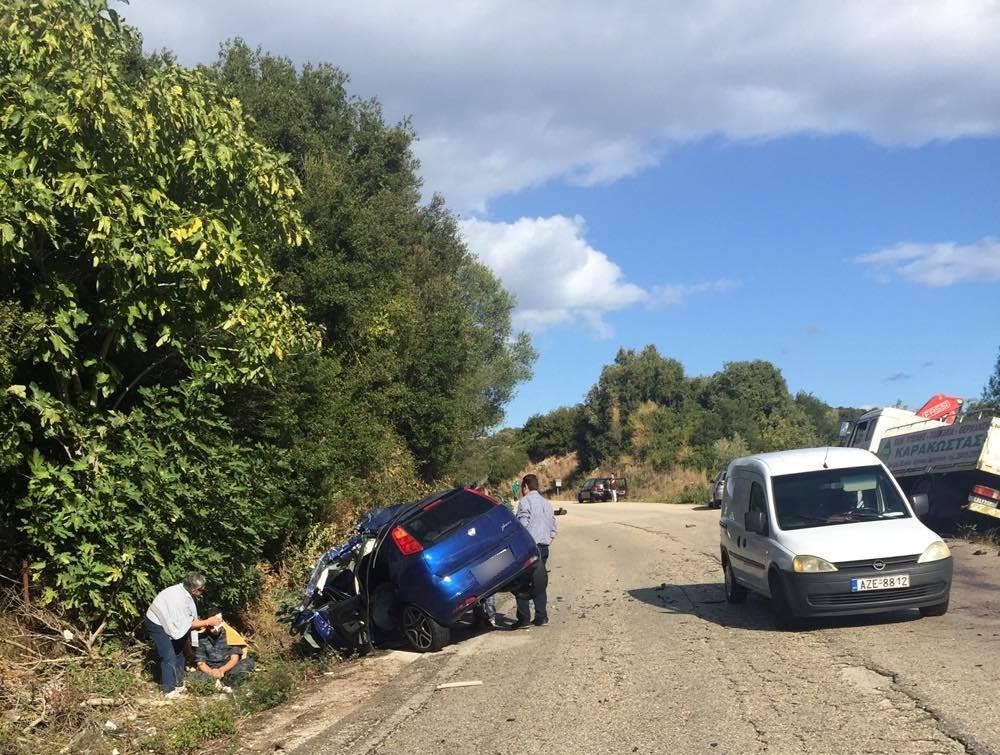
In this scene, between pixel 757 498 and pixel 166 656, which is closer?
pixel 166 656

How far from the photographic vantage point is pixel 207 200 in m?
9.81

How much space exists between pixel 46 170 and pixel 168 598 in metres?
4.07

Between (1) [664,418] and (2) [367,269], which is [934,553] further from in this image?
(1) [664,418]

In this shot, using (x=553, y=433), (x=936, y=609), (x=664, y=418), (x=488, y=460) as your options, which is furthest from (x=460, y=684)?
(x=553, y=433)

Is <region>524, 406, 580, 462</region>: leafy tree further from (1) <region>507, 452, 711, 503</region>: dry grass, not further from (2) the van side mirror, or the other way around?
(2) the van side mirror

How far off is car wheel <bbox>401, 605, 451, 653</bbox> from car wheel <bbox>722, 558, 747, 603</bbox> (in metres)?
3.83

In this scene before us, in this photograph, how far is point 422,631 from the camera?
10492 mm

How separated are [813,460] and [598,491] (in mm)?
45846

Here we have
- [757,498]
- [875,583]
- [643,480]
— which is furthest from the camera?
[643,480]

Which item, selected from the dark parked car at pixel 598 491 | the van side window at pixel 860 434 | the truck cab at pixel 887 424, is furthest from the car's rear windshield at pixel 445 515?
the dark parked car at pixel 598 491

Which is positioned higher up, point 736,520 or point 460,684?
point 736,520

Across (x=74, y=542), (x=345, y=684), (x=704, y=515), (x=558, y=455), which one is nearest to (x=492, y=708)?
(x=345, y=684)

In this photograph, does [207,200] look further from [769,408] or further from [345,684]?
[769,408]

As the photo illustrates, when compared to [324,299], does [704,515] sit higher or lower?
lower
